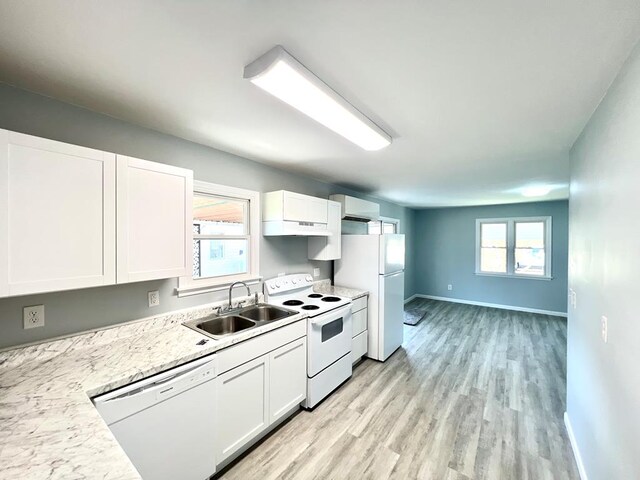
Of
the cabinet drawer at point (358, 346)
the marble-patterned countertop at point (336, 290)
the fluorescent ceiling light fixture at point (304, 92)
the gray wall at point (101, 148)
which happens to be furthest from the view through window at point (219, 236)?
the cabinet drawer at point (358, 346)

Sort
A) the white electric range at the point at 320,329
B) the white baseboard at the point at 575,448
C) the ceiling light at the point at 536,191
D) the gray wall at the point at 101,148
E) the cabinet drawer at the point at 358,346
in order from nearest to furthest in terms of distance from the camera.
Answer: the gray wall at the point at 101,148, the white baseboard at the point at 575,448, the white electric range at the point at 320,329, the cabinet drawer at the point at 358,346, the ceiling light at the point at 536,191

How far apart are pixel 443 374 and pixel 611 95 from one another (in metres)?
3.00

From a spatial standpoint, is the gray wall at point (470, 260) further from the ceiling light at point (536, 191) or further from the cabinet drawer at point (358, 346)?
the cabinet drawer at point (358, 346)

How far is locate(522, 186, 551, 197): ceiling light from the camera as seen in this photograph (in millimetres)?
4125

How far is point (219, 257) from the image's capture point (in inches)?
100

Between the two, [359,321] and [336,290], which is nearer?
[359,321]

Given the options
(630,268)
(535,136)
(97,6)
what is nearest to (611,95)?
(535,136)

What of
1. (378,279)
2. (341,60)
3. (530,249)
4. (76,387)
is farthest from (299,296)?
(530,249)

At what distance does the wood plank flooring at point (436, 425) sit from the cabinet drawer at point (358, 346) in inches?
5.9

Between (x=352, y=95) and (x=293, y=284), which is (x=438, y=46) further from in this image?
(x=293, y=284)

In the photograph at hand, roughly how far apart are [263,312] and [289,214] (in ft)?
3.38

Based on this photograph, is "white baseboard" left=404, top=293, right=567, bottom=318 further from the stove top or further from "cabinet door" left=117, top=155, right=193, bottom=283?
"cabinet door" left=117, top=155, right=193, bottom=283

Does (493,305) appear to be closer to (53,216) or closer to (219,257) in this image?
(219,257)

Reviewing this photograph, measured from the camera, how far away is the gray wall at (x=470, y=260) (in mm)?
5465
